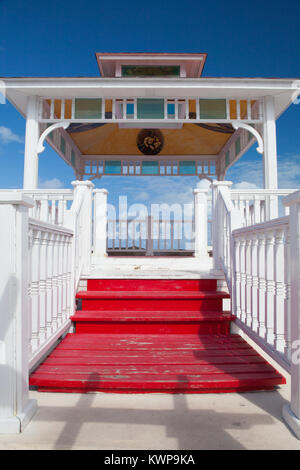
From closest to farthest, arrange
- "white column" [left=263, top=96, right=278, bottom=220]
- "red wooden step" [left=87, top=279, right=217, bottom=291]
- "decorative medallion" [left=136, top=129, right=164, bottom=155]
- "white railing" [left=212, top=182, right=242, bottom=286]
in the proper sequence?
"white railing" [left=212, top=182, right=242, bottom=286] → "red wooden step" [left=87, top=279, right=217, bottom=291] → "white column" [left=263, top=96, right=278, bottom=220] → "decorative medallion" [left=136, top=129, right=164, bottom=155]

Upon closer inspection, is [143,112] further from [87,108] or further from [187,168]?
[187,168]

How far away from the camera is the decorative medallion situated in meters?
8.66

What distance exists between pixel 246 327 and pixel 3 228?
2.00 meters

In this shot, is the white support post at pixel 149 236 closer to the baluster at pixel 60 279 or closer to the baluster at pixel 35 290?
the baluster at pixel 60 279

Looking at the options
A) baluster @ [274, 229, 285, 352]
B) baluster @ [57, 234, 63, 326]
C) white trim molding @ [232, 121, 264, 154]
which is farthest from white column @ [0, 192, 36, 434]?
white trim molding @ [232, 121, 264, 154]

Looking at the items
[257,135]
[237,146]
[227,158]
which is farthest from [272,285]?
[227,158]

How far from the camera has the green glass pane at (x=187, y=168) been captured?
9.23 m

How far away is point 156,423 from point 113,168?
8.39 m

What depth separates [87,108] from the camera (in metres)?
5.71

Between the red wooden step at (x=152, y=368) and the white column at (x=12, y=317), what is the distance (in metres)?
0.40

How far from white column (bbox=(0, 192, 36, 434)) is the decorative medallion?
7657 millimetres

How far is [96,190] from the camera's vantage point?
5.77 m

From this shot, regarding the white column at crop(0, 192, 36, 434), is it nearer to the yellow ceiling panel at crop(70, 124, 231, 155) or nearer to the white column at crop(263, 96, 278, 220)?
the white column at crop(263, 96, 278, 220)

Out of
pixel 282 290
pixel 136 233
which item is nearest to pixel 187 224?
pixel 136 233
